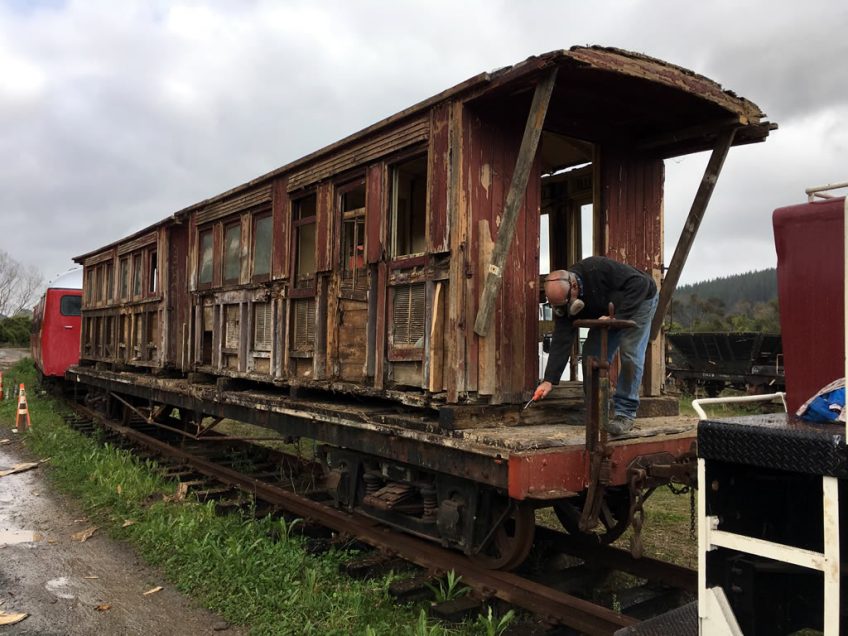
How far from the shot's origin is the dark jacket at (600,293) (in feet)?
14.8

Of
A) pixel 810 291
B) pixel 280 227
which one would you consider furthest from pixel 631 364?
pixel 280 227

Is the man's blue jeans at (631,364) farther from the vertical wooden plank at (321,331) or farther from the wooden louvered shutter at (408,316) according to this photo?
the vertical wooden plank at (321,331)

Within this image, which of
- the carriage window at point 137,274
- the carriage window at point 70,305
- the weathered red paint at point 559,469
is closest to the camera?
the weathered red paint at point 559,469

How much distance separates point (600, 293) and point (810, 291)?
7.76ft

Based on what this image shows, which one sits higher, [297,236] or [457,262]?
[297,236]

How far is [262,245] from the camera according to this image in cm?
751

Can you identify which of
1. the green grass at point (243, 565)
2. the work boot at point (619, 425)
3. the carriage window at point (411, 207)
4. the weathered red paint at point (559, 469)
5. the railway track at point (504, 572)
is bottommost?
the green grass at point (243, 565)

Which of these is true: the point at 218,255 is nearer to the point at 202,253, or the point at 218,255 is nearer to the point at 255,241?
the point at 202,253

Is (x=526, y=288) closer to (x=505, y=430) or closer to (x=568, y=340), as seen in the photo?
(x=568, y=340)

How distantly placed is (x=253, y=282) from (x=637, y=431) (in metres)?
4.64

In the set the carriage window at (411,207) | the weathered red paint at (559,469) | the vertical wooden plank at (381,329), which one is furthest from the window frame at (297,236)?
the weathered red paint at (559,469)

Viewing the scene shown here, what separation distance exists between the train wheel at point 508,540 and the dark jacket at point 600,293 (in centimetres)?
87

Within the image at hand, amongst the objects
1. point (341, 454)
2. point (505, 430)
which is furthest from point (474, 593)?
point (341, 454)

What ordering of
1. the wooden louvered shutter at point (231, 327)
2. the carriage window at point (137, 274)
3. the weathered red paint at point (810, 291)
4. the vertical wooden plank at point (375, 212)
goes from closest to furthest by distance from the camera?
the weathered red paint at point (810, 291) < the vertical wooden plank at point (375, 212) < the wooden louvered shutter at point (231, 327) < the carriage window at point (137, 274)
